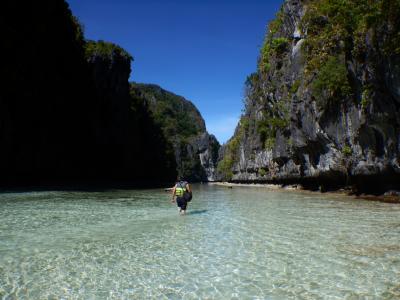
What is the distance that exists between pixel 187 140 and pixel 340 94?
13228cm

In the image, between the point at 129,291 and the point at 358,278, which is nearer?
the point at 129,291

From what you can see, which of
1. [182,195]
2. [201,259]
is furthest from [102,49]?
[201,259]

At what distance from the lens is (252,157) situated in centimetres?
5178

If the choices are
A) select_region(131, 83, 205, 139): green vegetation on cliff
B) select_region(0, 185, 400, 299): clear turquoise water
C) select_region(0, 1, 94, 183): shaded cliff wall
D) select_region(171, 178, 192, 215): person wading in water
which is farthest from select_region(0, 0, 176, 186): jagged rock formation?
select_region(131, 83, 205, 139): green vegetation on cliff

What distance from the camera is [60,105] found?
41.8 m

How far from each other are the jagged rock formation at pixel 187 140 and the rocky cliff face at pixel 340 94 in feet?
315

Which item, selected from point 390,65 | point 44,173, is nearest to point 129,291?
point 390,65

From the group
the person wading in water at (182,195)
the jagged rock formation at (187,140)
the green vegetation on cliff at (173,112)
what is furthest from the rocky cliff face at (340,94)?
the green vegetation on cliff at (173,112)

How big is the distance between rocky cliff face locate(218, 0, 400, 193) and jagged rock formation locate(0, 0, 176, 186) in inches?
914

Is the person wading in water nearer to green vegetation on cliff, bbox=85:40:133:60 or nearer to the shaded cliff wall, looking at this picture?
the shaded cliff wall

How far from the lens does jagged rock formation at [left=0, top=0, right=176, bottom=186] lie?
108 ft

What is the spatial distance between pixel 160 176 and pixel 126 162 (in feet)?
60.7

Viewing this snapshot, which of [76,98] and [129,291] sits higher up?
[76,98]

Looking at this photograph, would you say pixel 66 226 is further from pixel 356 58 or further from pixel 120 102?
pixel 120 102
